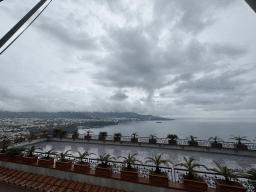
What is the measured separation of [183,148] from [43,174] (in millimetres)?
12609

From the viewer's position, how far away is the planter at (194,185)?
5.35m

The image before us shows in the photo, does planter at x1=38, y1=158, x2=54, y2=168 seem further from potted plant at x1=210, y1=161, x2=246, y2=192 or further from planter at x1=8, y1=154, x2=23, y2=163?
potted plant at x1=210, y1=161, x2=246, y2=192

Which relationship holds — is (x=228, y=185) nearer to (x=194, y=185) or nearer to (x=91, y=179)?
(x=194, y=185)

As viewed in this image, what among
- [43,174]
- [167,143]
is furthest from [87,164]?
[167,143]

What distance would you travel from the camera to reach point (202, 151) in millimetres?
11352

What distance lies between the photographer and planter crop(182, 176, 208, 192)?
5.35m

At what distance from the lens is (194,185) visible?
17.9 feet

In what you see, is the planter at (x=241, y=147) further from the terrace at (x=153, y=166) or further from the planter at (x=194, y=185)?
the planter at (x=194, y=185)

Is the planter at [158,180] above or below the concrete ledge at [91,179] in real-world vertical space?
above

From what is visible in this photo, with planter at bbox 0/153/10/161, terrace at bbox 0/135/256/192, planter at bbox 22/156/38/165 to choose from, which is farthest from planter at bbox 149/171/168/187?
planter at bbox 0/153/10/161

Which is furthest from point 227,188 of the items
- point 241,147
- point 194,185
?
point 241,147

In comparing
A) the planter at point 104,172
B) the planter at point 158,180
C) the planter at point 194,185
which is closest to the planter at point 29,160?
the planter at point 104,172

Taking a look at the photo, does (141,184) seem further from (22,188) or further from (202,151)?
(202,151)

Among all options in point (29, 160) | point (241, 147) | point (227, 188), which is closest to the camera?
point (227, 188)
